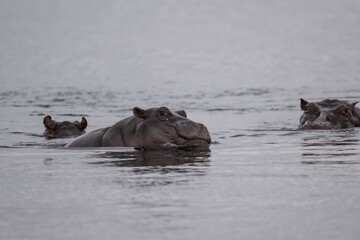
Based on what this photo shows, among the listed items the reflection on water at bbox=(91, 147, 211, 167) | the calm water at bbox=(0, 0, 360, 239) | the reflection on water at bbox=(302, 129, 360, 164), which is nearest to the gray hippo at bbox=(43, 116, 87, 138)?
the calm water at bbox=(0, 0, 360, 239)

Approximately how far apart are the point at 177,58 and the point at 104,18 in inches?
2508

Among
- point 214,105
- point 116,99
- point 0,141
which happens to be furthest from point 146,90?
point 0,141

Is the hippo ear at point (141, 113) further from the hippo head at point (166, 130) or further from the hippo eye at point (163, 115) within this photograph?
the hippo eye at point (163, 115)

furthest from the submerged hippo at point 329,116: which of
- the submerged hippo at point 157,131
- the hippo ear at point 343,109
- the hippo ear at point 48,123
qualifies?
the hippo ear at point 48,123

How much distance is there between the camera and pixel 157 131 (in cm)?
1191

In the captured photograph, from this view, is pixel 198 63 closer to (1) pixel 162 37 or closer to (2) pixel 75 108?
(2) pixel 75 108

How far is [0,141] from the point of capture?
1484 cm

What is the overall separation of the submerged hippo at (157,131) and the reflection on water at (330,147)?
120 cm

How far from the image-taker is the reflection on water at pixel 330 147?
10438mm

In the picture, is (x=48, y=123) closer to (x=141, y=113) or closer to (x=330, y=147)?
(x=141, y=113)

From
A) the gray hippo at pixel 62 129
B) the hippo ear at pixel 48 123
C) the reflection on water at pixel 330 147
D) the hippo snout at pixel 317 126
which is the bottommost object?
the reflection on water at pixel 330 147

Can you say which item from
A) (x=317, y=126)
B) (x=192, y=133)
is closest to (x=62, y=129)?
(x=317, y=126)

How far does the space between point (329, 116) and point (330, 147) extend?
10.3 ft

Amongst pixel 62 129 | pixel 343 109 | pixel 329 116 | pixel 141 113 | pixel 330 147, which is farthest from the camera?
pixel 62 129
